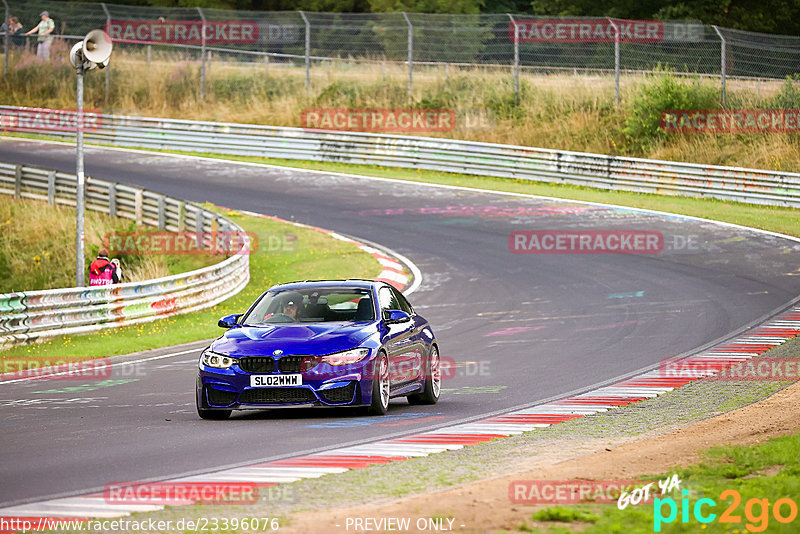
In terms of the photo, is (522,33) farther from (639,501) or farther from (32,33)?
(639,501)

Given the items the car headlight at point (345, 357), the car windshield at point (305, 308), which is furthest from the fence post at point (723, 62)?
the car headlight at point (345, 357)

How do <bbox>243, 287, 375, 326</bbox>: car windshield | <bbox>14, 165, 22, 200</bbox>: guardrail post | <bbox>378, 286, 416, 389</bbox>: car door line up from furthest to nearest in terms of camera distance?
<bbox>14, 165, 22, 200</bbox>: guardrail post
<bbox>243, 287, 375, 326</bbox>: car windshield
<bbox>378, 286, 416, 389</bbox>: car door

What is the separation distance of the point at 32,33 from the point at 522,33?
71.1 ft

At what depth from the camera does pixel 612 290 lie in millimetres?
22125

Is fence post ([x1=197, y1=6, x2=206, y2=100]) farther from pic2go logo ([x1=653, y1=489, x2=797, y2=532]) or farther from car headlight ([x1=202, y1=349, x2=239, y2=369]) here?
pic2go logo ([x1=653, y1=489, x2=797, y2=532])

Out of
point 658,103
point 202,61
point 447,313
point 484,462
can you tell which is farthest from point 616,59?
point 484,462

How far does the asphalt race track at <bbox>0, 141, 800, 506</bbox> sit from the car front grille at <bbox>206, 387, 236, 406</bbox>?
20cm

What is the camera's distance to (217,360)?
1148cm

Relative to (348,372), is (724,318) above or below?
below

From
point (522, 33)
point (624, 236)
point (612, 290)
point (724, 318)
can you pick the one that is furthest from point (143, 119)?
point (724, 318)

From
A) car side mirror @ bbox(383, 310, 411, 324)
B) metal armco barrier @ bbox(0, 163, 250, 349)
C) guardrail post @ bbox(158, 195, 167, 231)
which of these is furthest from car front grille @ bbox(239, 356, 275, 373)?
guardrail post @ bbox(158, 195, 167, 231)

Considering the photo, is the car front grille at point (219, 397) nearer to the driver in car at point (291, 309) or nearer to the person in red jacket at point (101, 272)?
the driver in car at point (291, 309)

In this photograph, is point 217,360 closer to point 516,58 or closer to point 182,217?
point 182,217

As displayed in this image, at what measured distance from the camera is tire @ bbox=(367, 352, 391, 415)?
11.4 metres
